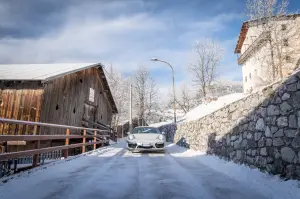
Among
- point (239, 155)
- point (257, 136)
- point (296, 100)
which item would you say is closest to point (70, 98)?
point (239, 155)

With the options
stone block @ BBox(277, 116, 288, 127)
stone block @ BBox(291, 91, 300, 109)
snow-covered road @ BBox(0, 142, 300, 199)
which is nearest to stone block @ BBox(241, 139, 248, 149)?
snow-covered road @ BBox(0, 142, 300, 199)

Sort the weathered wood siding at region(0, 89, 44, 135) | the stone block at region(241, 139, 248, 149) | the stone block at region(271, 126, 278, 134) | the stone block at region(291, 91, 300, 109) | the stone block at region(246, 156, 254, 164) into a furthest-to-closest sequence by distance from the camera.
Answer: the weathered wood siding at region(0, 89, 44, 135), the stone block at region(241, 139, 248, 149), the stone block at region(246, 156, 254, 164), the stone block at region(271, 126, 278, 134), the stone block at region(291, 91, 300, 109)

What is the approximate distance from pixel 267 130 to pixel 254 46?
74.2 ft

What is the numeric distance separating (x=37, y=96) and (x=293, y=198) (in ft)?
40.7

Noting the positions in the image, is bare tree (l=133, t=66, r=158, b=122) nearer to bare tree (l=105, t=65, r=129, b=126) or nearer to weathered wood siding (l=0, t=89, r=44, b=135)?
bare tree (l=105, t=65, r=129, b=126)

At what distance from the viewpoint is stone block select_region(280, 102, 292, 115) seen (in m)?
3.76

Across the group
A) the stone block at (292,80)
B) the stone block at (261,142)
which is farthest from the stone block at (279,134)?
the stone block at (292,80)

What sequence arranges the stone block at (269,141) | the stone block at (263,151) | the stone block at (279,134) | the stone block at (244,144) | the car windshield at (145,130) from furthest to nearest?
the car windshield at (145,130)
the stone block at (244,144)
the stone block at (263,151)
the stone block at (269,141)
the stone block at (279,134)

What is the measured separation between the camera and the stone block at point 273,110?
404 centimetres

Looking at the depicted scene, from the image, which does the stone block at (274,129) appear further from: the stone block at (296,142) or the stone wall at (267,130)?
the stone block at (296,142)

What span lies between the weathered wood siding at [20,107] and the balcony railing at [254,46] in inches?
716

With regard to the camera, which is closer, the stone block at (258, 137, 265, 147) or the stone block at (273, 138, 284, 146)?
the stone block at (273, 138, 284, 146)

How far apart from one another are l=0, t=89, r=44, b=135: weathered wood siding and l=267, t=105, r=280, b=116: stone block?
1143 centimetres

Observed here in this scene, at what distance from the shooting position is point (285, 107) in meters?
3.84
